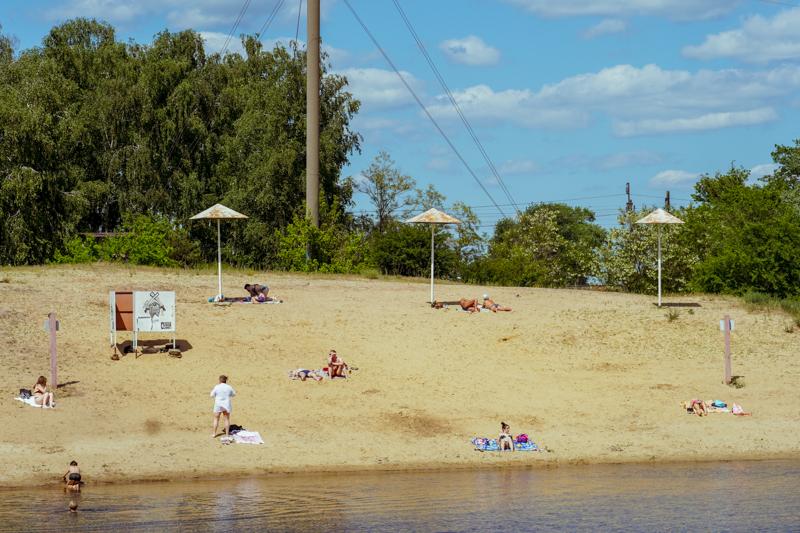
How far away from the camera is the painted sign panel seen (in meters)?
29.5

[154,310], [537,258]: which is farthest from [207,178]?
[154,310]

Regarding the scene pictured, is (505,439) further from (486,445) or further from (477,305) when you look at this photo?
(477,305)

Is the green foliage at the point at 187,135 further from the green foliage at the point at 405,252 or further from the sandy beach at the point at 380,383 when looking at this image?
the sandy beach at the point at 380,383

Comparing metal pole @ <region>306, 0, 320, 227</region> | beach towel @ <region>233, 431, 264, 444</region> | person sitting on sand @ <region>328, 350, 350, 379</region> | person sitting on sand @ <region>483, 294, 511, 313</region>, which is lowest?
beach towel @ <region>233, 431, 264, 444</region>

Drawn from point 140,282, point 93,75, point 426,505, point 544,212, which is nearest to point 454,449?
point 426,505

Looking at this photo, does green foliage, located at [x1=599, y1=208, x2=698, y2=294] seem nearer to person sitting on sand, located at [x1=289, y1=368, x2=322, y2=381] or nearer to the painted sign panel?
person sitting on sand, located at [x1=289, y1=368, x2=322, y2=381]

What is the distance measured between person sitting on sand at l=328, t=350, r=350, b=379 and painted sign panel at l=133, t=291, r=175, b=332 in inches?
166

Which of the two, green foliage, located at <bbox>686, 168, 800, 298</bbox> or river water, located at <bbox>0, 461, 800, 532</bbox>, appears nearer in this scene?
river water, located at <bbox>0, 461, 800, 532</bbox>

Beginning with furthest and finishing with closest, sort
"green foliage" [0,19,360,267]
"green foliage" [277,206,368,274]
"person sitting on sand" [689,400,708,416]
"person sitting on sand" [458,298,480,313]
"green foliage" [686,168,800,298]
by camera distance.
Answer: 1. "green foliage" [0,19,360,267]
2. "green foliage" [277,206,368,274]
3. "green foliage" [686,168,800,298]
4. "person sitting on sand" [458,298,480,313]
5. "person sitting on sand" [689,400,708,416]

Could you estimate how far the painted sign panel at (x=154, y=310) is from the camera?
29500 mm

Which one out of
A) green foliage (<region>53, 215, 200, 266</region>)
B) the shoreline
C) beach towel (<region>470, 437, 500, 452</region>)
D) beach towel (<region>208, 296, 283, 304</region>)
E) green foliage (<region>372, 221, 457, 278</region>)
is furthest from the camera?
green foliage (<region>372, 221, 457, 278</region>)

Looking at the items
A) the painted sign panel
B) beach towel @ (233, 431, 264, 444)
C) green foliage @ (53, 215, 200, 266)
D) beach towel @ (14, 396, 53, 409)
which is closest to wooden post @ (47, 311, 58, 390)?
beach towel @ (14, 396, 53, 409)

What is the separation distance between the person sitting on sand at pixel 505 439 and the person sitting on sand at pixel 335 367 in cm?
562

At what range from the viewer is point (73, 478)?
842 inches
